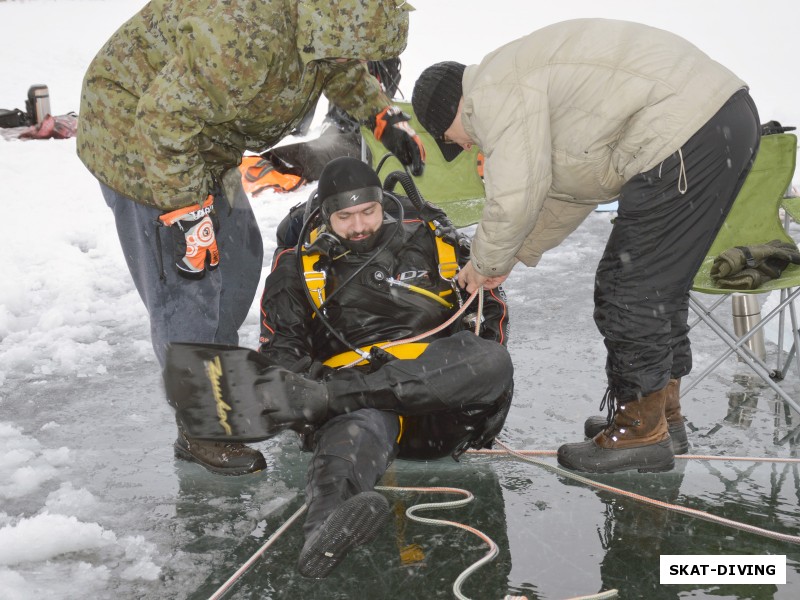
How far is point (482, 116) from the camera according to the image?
2.52 m

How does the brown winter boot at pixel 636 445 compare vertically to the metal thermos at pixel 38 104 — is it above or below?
below

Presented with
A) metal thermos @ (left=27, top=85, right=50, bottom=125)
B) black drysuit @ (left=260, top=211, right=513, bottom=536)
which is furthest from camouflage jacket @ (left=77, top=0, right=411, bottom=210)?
metal thermos @ (left=27, top=85, right=50, bottom=125)

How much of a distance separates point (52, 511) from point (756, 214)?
3.15 metres

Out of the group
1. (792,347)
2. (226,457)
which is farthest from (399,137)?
(792,347)

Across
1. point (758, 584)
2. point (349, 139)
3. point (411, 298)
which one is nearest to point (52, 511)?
point (411, 298)

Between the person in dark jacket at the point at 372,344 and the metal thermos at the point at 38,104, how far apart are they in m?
6.65

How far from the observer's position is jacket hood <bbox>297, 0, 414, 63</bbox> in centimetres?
243

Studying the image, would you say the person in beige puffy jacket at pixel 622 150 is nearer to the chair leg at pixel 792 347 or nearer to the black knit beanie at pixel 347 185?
the black knit beanie at pixel 347 185

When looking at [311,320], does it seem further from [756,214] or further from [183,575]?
[756,214]

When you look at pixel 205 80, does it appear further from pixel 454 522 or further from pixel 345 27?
pixel 454 522

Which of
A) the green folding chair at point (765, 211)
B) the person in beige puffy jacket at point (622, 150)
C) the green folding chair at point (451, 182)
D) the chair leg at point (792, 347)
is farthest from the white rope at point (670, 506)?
the green folding chair at point (451, 182)

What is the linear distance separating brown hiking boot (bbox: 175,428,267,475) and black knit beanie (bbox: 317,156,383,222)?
2.93ft

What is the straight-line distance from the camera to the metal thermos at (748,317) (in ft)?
12.6

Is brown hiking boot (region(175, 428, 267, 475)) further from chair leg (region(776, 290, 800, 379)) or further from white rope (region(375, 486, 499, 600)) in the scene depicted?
chair leg (region(776, 290, 800, 379))
